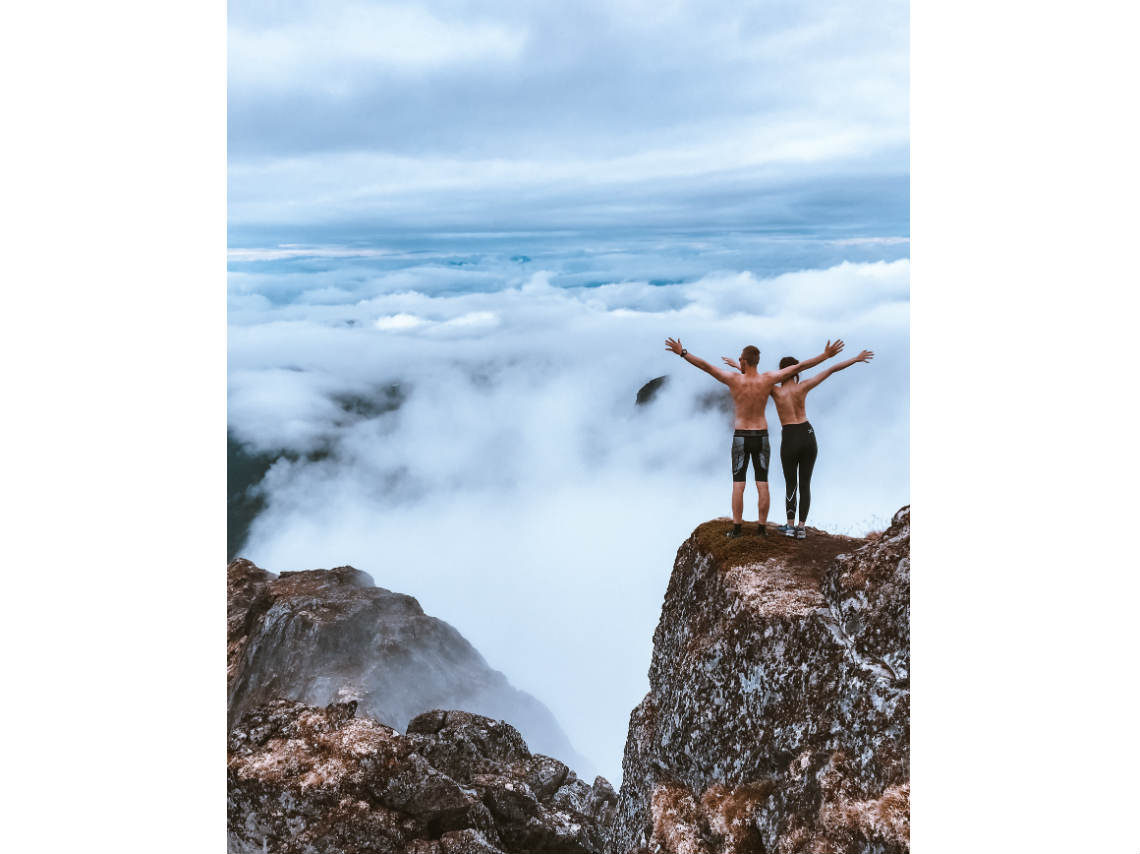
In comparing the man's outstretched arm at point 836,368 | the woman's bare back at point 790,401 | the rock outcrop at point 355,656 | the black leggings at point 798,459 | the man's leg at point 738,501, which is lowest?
the rock outcrop at point 355,656

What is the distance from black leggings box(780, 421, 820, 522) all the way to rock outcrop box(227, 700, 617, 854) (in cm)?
477

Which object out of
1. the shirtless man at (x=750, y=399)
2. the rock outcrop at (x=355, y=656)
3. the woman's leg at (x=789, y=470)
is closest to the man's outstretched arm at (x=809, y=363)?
the shirtless man at (x=750, y=399)

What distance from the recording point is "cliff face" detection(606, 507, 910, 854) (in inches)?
456

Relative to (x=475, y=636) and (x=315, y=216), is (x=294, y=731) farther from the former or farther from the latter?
(x=315, y=216)

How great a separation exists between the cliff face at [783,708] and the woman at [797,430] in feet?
2.18

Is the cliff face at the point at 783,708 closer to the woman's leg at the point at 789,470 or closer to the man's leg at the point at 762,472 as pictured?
the man's leg at the point at 762,472

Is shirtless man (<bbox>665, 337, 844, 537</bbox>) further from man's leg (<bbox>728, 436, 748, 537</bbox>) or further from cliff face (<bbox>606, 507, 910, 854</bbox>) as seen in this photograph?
cliff face (<bbox>606, 507, 910, 854</bbox>)

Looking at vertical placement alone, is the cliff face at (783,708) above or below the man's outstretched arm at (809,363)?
below

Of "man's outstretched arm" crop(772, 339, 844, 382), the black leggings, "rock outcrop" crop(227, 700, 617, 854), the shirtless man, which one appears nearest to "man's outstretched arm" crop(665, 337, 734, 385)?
the shirtless man

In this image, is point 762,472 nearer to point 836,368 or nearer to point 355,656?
point 836,368

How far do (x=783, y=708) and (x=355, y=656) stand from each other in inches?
256

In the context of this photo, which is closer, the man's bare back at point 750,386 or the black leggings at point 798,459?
the man's bare back at point 750,386

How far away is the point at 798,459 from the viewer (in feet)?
44.0

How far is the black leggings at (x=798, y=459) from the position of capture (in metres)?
13.4
